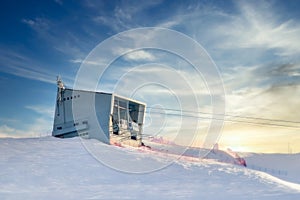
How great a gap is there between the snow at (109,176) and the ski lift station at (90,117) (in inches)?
84.1

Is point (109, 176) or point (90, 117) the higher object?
point (90, 117)

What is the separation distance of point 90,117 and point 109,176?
9111mm

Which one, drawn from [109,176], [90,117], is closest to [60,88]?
[90,117]

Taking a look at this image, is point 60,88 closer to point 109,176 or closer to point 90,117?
point 90,117

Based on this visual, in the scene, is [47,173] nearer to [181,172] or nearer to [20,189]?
[20,189]

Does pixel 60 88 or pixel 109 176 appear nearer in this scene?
pixel 109 176

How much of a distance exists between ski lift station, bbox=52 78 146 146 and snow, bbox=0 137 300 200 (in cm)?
214

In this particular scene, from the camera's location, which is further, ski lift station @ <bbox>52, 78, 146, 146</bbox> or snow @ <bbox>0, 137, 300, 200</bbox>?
ski lift station @ <bbox>52, 78, 146, 146</bbox>

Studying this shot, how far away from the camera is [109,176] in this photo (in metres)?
15.0

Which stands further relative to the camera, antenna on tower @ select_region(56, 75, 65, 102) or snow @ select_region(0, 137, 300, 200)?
antenna on tower @ select_region(56, 75, 65, 102)

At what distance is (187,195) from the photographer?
39.1ft

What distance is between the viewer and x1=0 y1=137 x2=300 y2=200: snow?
12.1 m

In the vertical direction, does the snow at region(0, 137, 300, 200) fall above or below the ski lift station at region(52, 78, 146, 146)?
below

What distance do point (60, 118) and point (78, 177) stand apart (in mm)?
11205
